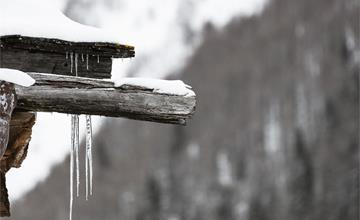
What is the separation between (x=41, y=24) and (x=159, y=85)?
0.71 m

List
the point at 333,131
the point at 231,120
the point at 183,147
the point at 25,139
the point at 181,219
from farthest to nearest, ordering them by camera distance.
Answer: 1. the point at 231,120
2. the point at 183,147
3. the point at 333,131
4. the point at 181,219
5. the point at 25,139

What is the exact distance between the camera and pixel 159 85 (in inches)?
181

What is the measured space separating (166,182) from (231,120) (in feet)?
95.9

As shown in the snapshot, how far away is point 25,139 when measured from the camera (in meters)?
4.77

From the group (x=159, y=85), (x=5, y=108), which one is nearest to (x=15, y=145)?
(x=5, y=108)

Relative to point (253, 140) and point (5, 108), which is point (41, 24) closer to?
point (5, 108)

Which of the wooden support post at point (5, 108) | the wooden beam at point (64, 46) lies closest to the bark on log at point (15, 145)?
the wooden support post at point (5, 108)

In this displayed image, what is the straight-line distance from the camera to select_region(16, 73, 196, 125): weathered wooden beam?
14.7 feet

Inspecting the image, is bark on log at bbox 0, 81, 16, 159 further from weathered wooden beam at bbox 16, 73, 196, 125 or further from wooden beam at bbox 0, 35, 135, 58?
wooden beam at bbox 0, 35, 135, 58

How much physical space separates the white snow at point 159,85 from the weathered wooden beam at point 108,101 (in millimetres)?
21

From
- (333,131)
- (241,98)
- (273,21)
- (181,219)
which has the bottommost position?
(181,219)

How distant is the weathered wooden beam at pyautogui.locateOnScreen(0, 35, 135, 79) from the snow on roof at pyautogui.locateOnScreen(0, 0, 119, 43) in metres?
0.03

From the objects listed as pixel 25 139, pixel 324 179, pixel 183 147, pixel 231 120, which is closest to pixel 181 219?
pixel 324 179

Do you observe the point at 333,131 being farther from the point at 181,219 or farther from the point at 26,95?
the point at 26,95
